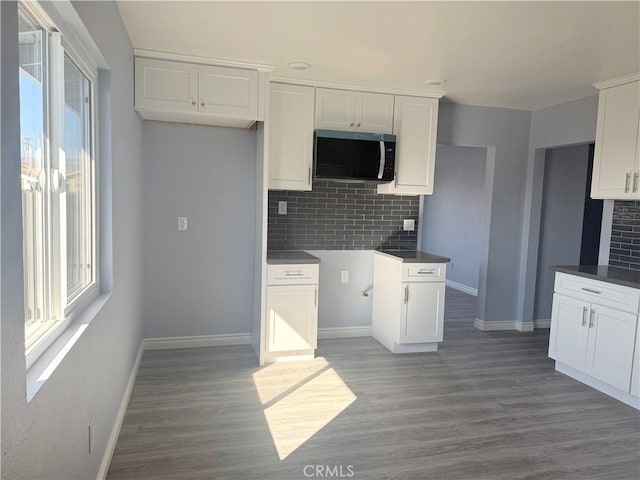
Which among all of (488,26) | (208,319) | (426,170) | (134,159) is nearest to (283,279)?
(208,319)

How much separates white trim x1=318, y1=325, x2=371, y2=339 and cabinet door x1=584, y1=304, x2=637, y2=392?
1.90 meters

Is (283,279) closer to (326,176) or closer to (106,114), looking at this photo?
(326,176)

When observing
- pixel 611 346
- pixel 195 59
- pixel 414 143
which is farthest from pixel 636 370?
pixel 195 59

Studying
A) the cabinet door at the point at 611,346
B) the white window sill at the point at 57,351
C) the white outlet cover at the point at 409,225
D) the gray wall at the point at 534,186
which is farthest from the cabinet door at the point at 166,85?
the gray wall at the point at 534,186

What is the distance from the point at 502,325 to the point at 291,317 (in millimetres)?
2526

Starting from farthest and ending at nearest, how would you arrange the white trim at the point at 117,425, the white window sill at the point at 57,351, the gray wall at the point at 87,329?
the white trim at the point at 117,425 < the white window sill at the point at 57,351 < the gray wall at the point at 87,329

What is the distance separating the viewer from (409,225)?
4.44 m

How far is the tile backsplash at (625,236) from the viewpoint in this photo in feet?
12.0

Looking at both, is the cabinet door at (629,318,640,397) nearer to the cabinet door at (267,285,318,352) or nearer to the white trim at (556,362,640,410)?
the white trim at (556,362,640,410)

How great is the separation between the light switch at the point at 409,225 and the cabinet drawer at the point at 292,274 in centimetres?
127

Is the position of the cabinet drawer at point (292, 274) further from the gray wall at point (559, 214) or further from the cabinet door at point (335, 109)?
the gray wall at point (559, 214)

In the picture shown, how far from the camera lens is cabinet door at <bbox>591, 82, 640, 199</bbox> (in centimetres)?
333

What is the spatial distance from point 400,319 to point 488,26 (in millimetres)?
2368

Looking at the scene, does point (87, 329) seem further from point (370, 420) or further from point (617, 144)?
point (617, 144)
